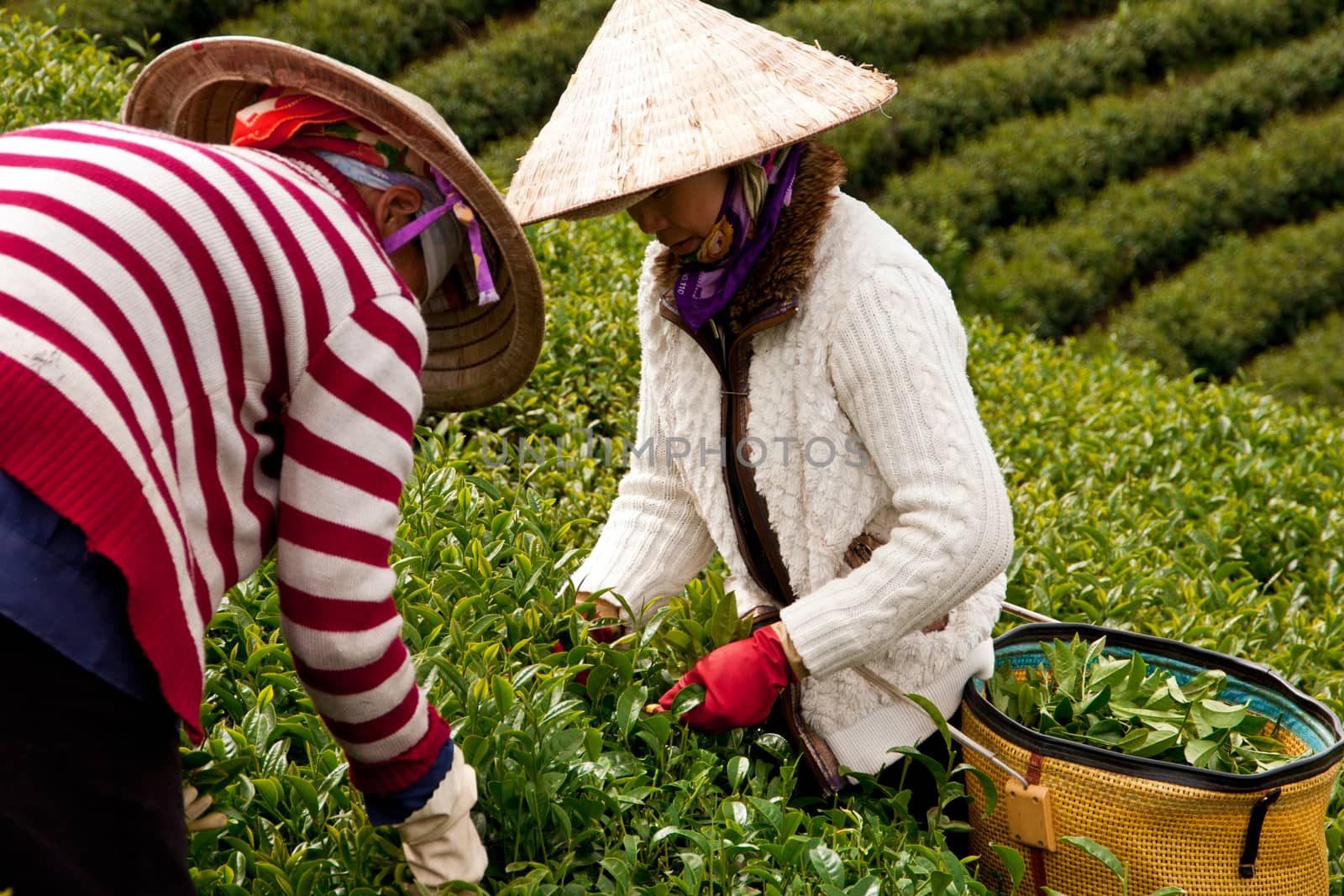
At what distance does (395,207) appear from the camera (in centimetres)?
146

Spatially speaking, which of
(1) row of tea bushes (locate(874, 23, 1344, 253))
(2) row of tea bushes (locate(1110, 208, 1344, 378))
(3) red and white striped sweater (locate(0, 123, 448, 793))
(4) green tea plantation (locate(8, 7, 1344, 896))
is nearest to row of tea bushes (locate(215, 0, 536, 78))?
(4) green tea plantation (locate(8, 7, 1344, 896))

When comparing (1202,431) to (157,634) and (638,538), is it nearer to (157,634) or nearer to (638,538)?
(638,538)

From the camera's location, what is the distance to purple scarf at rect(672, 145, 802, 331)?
1.84 metres

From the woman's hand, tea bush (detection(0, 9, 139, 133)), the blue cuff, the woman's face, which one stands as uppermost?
the woman's face

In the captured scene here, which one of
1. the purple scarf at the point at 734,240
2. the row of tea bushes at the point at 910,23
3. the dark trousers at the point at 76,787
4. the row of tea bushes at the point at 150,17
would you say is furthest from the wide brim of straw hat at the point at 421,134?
the row of tea bushes at the point at 910,23

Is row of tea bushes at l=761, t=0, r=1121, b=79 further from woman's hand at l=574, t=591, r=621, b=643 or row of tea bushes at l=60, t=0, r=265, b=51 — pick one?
woman's hand at l=574, t=591, r=621, b=643

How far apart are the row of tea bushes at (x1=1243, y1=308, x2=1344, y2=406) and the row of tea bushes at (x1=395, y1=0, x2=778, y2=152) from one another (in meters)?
4.65

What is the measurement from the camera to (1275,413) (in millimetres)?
4586

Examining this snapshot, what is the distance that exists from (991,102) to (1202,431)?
5.65 metres

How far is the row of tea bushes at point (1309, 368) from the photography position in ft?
25.6

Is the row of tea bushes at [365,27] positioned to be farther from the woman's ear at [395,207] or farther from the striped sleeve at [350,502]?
the striped sleeve at [350,502]

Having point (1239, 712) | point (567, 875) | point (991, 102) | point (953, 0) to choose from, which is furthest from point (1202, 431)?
point (953, 0)

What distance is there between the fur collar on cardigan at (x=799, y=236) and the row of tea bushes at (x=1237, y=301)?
651 cm

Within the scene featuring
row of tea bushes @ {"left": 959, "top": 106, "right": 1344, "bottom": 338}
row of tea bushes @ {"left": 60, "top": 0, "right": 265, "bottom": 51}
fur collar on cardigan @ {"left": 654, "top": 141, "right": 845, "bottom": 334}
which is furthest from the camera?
row of tea bushes @ {"left": 959, "top": 106, "right": 1344, "bottom": 338}
